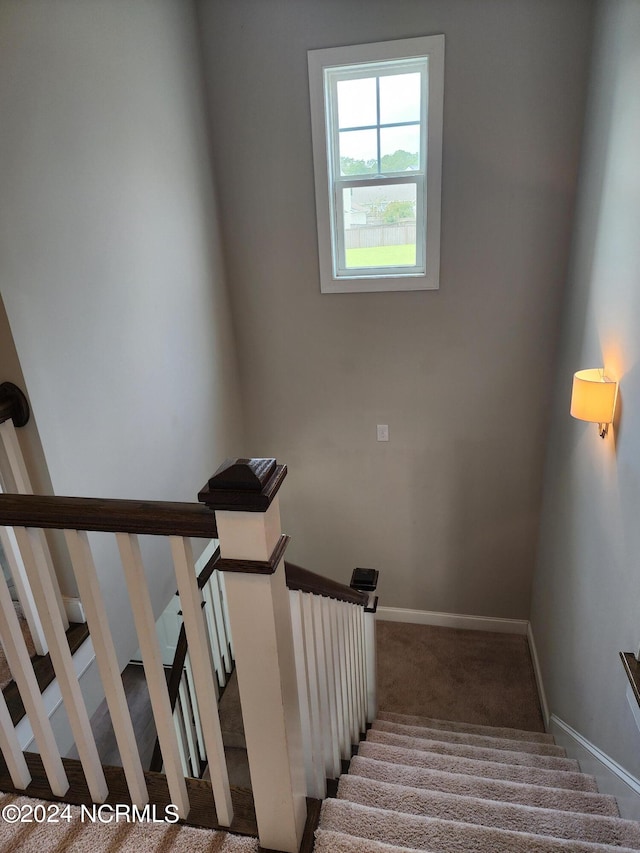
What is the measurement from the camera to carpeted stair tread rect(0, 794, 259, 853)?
50.9 inches

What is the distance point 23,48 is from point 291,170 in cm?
165

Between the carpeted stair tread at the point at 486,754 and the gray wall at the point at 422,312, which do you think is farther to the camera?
the gray wall at the point at 422,312

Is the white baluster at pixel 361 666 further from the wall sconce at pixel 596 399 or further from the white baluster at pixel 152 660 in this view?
the wall sconce at pixel 596 399

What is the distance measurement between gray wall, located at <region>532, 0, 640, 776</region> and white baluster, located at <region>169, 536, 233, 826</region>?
134 cm

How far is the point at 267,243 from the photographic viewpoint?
3447 millimetres

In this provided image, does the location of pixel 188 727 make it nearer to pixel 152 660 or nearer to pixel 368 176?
pixel 152 660

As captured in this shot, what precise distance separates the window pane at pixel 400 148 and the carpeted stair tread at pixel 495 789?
10.0 feet

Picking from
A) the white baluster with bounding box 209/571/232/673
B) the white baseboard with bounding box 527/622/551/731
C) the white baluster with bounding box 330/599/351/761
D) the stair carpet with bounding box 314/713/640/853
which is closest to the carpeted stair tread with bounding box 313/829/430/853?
the stair carpet with bounding box 314/713/640/853

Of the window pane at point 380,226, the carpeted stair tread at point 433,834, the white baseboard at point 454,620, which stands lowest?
the white baseboard at point 454,620

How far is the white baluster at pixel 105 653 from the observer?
3.84 ft

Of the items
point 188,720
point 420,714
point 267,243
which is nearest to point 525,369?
point 267,243

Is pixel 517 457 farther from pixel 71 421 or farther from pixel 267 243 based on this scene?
pixel 71 421

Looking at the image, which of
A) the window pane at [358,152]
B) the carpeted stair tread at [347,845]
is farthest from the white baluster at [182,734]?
the window pane at [358,152]

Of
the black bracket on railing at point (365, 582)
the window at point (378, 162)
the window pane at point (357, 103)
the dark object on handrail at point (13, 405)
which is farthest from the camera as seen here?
the window pane at point (357, 103)
